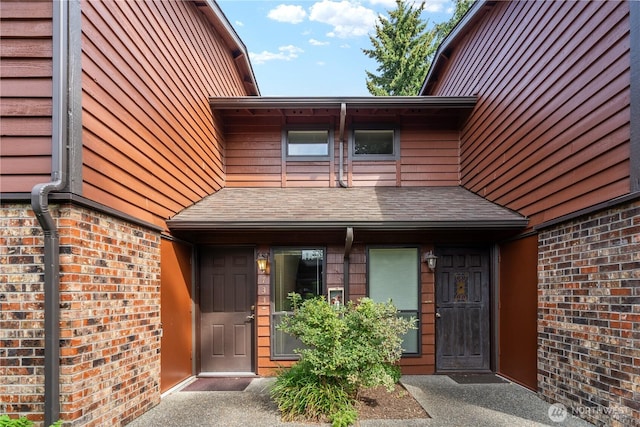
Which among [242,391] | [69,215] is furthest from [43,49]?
[242,391]

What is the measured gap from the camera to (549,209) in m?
4.01

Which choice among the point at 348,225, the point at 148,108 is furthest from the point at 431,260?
the point at 148,108

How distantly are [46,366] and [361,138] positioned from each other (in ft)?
17.6

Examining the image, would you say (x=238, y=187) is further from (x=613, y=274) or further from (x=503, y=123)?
(x=613, y=274)

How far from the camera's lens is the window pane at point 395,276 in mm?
5367

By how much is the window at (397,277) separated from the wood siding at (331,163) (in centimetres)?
146

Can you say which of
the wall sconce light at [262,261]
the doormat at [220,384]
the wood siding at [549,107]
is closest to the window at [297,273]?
the wall sconce light at [262,261]

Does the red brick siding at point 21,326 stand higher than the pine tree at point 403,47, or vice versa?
the pine tree at point 403,47

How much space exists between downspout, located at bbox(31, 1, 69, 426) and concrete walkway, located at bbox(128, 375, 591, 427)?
113 cm

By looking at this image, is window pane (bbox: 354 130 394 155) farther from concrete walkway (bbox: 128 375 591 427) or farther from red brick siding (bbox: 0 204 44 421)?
red brick siding (bbox: 0 204 44 421)

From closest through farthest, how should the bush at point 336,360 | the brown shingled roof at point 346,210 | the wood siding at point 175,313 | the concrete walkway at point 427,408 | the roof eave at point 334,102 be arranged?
the concrete walkway at point 427,408 < the bush at point 336,360 < the wood siding at point 175,313 < the brown shingled roof at point 346,210 < the roof eave at point 334,102

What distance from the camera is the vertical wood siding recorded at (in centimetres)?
303

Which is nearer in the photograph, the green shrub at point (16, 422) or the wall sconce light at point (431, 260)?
the green shrub at point (16, 422)

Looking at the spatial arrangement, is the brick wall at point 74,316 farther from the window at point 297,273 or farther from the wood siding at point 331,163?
the wood siding at point 331,163
